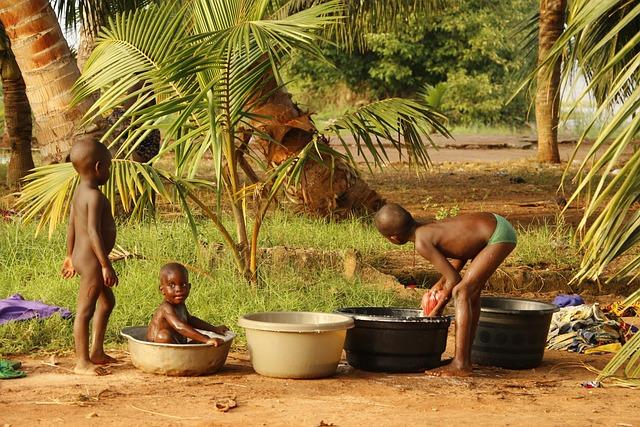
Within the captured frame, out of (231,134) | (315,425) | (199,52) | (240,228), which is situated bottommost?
(315,425)

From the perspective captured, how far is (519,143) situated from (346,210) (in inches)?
592

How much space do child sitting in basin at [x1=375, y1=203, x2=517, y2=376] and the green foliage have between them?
2259 cm

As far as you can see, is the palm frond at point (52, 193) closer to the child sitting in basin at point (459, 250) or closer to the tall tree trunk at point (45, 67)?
the child sitting in basin at point (459, 250)

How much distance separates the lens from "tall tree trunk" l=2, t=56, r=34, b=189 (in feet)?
41.2

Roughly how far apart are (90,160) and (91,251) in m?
0.46

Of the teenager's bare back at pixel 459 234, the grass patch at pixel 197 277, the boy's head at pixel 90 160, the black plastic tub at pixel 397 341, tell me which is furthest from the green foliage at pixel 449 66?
the boy's head at pixel 90 160

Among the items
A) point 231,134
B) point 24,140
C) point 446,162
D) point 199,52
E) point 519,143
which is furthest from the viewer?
point 519,143

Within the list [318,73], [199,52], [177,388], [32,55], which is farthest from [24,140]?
[318,73]

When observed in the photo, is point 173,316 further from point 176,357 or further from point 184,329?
point 176,357

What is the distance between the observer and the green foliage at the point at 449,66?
1141 inches

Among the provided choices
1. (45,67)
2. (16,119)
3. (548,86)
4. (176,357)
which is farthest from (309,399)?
(548,86)

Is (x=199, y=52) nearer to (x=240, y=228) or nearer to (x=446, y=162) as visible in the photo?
(x=240, y=228)

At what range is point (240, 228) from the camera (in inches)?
282

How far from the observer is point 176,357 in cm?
529
